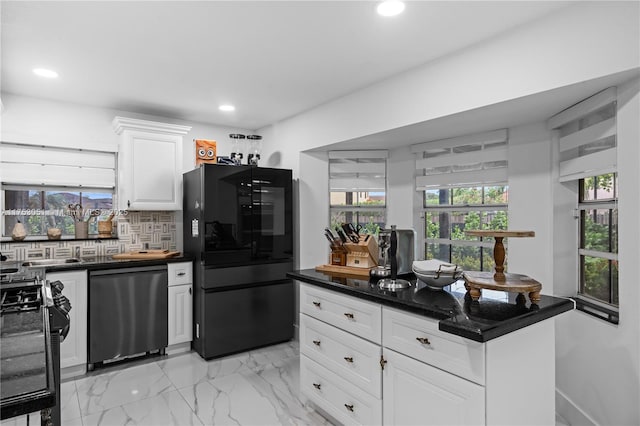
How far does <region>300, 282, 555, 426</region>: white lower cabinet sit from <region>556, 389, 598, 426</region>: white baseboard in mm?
672

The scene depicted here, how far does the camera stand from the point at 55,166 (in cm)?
362

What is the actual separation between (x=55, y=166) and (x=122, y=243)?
95 centimetres

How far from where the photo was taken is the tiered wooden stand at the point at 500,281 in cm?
172

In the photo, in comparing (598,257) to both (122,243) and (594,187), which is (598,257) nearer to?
(594,187)

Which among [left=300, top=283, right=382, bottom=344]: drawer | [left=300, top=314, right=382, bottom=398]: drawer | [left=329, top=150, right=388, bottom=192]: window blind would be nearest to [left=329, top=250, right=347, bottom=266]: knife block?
[left=300, top=283, right=382, bottom=344]: drawer

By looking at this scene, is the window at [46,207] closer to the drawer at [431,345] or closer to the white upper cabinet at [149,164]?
the white upper cabinet at [149,164]

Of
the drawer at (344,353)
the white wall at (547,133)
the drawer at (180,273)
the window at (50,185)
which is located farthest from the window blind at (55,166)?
the drawer at (344,353)

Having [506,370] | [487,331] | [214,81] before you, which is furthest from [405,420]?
[214,81]

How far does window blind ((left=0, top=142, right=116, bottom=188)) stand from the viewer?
11.2 feet

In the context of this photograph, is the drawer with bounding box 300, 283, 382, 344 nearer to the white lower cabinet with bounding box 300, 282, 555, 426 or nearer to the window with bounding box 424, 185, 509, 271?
the white lower cabinet with bounding box 300, 282, 555, 426

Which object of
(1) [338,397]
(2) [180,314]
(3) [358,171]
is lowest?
(1) [338,397]

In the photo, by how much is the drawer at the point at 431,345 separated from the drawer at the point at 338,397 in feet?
1.27

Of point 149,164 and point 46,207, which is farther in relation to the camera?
point 149,164

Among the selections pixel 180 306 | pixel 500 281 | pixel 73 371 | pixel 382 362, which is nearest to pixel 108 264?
pixel 180 306
